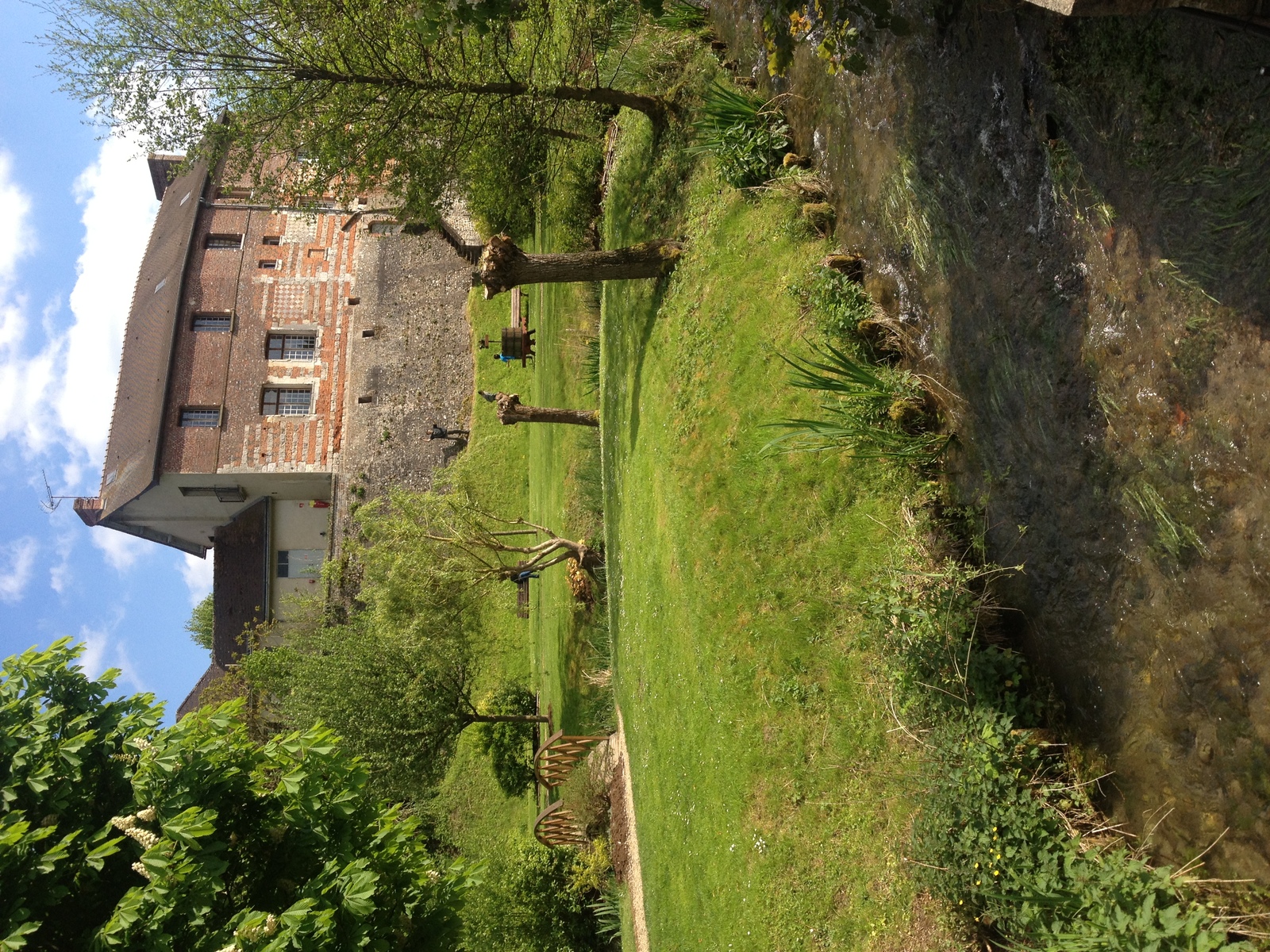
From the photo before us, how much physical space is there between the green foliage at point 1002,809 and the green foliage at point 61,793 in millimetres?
6244

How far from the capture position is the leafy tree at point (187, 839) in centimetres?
673

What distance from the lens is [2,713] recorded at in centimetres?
750

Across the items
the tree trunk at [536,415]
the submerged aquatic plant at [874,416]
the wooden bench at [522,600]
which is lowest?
the submerged aquatic plant at [874,416]

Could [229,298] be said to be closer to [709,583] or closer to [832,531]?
[709,583]

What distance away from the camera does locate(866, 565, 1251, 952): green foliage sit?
431cm

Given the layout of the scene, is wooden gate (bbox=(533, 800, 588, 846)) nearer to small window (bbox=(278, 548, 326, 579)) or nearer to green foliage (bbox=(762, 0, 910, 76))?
green foliage (bbox=(762, 0, 910, 76))

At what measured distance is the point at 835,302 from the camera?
7609mm

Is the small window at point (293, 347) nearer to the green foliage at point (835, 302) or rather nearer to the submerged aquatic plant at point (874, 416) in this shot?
the green foliage at point (835, 302)

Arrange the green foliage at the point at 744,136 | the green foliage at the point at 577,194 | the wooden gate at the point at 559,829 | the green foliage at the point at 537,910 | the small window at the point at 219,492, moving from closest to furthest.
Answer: the green foliage at the point at 744,136
the green foliage at the point at 537,910
the wooden gate at the point at 559,829
the green foliage at the point at 577,194
the small window at the point at 219,492

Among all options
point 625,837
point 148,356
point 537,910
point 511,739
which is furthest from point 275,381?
point 625,837

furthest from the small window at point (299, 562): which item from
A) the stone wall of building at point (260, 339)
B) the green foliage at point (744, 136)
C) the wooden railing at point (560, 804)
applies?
the green foliage at point (744, 136)

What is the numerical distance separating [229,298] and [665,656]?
21.5 metres

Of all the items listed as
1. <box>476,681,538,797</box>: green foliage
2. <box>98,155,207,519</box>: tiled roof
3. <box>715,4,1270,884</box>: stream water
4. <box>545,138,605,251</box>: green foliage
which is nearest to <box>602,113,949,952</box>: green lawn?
<box>715,4,1270,884</box>: stream water

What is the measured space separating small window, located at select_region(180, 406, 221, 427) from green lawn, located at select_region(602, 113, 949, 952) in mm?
17279
